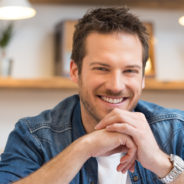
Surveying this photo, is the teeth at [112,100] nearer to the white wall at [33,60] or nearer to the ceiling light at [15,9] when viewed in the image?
the ceiling light at [15,9]

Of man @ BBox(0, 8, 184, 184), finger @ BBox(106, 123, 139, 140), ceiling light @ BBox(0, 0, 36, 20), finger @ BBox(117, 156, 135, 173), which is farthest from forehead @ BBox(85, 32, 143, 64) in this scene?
ceiling light @ BBox(0, 0, 36, 20)

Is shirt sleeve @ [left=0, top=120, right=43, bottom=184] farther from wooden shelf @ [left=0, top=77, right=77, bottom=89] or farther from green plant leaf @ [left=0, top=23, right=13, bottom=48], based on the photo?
green plant leaf @ [left=0, top=23, right=13, bottom=48]

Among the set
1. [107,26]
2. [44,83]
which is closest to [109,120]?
[107,26]

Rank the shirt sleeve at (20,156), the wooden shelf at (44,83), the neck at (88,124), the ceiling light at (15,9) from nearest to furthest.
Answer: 1. the shirt sleeve at (20,156)
2. the neck at (88,124)
3. the ceiling light at (15,9)
4. the wooden shelf at (44,83)

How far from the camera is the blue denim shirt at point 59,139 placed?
4.54 feet

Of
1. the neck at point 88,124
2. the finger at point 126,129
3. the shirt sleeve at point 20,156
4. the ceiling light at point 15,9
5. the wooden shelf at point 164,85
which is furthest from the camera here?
the wooden shelf at point 164,85

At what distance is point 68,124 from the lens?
5.04ft

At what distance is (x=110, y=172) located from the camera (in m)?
1.45

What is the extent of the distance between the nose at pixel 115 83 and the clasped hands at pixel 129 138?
11 centimetres

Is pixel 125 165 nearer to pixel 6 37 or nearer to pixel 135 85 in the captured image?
pixel 135 85

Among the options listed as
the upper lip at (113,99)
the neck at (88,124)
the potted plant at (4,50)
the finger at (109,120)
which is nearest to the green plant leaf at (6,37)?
the potted plant at (4,50)

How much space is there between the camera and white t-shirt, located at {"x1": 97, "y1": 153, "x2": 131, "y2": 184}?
1.44 meters

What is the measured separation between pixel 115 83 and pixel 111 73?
48 mm

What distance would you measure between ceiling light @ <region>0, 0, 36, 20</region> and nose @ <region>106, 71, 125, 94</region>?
3.34ft
